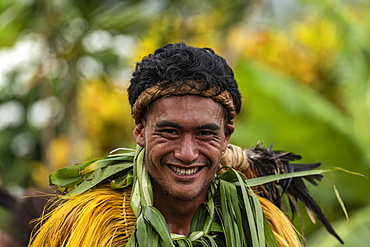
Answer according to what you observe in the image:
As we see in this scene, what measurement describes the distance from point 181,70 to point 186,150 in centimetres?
31

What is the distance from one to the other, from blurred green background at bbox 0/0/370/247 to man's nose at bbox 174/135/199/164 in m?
2.79

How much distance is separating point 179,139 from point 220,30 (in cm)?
673

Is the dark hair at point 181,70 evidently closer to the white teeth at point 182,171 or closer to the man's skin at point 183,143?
the man's skin at point 183,143

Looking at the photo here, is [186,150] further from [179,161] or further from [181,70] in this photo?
[181,70]

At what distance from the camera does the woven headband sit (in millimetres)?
1863

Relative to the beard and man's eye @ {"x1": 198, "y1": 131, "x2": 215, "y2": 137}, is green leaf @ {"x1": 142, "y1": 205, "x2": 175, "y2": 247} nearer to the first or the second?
the beard

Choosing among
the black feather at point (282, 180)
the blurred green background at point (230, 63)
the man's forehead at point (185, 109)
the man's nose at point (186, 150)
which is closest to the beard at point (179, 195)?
the man's nose at point (186, 150)

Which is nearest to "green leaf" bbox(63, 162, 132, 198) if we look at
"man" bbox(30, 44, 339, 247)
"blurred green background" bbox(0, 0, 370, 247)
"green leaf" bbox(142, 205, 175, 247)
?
"man" bbox(30, 44, 339, 247)

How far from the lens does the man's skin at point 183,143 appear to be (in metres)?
1.88

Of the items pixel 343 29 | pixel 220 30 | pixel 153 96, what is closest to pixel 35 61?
pixel 220 30

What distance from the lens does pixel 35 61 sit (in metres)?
8.71

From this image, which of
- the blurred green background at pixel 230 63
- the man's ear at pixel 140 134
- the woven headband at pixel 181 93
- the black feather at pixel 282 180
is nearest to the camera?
the woven headband at pixel 181 93

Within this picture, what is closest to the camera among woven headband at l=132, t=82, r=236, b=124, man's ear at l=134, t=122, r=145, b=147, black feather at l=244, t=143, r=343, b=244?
woven headband at l=132, t=82, r=236, b=124

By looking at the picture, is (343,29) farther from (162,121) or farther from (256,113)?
(162,121)
